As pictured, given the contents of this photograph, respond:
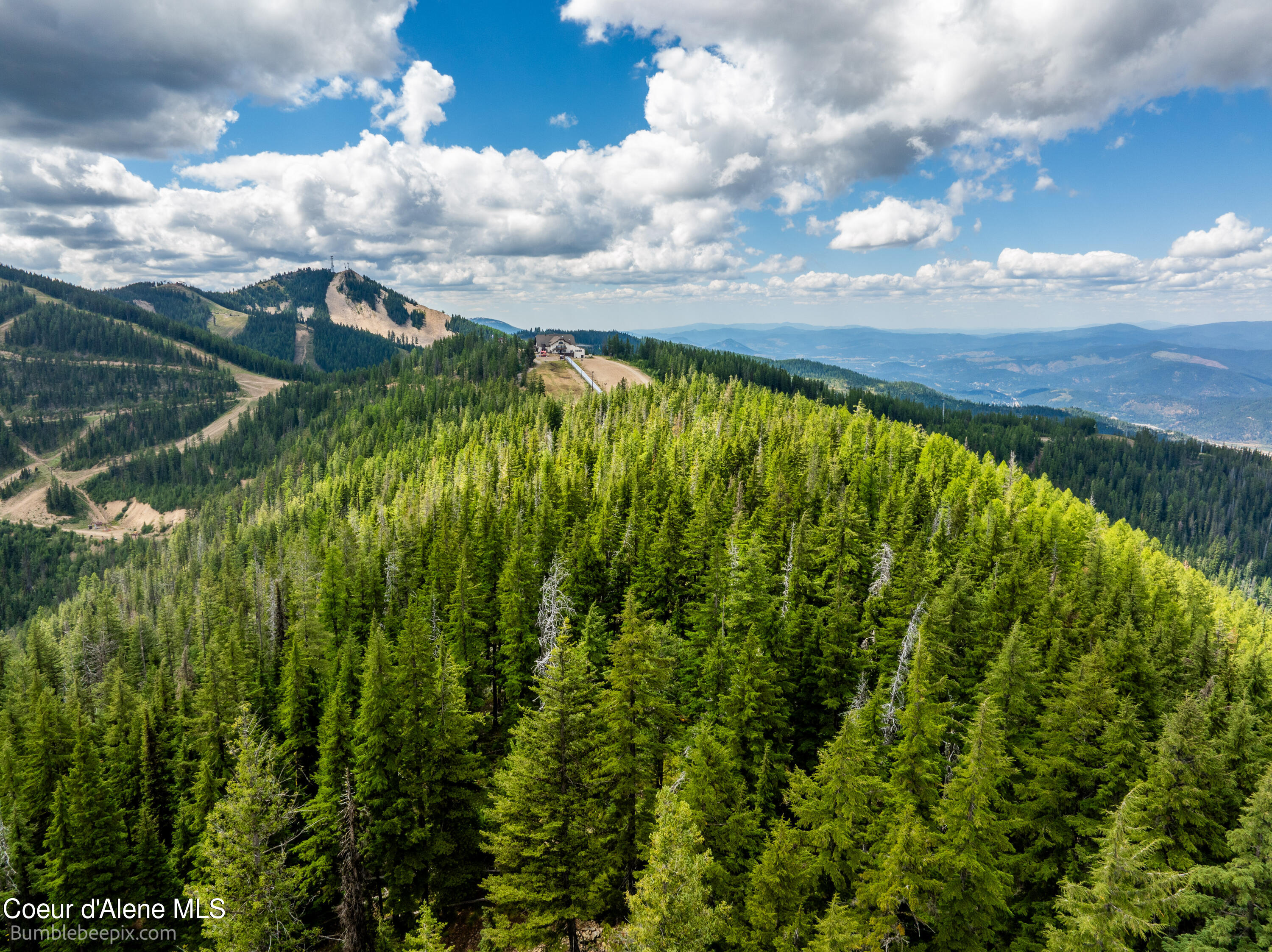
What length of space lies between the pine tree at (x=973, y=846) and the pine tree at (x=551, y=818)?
12.6 m

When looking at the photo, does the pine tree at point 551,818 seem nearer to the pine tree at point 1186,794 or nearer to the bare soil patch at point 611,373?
the pine tree at point 1186,794

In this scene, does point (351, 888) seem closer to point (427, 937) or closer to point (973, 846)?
point (427, 937)

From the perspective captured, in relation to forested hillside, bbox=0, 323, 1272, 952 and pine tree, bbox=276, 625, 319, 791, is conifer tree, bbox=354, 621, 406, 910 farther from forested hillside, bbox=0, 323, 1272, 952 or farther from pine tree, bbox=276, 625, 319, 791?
pine tree, bbox=276, 625, 319, 791

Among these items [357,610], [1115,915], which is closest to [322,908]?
[357,610]

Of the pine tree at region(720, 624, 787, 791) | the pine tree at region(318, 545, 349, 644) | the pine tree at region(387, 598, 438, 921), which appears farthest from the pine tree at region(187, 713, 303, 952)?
the pine tree at region(318, 545, 349, 644)

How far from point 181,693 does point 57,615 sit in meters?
108

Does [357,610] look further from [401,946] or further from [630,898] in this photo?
[630,898]

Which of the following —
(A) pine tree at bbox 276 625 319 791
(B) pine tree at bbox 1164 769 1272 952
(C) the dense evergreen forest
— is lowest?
(C) the dense evergreen forest

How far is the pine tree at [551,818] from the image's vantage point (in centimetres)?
2402

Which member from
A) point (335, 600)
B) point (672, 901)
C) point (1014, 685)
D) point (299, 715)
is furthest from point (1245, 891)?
point (335, 600)

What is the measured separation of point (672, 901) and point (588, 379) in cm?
Result: 16033

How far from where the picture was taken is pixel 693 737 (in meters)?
28.7

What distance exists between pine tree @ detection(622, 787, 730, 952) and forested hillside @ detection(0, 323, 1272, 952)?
12cm

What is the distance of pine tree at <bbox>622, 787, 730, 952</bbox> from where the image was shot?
17328 mm
